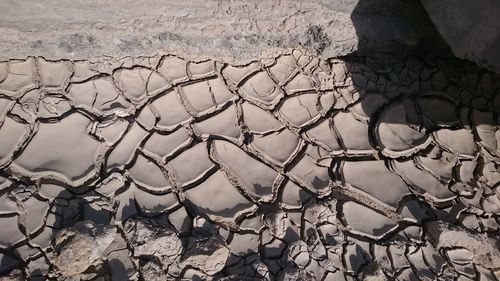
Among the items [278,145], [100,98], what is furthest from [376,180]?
[100,98]

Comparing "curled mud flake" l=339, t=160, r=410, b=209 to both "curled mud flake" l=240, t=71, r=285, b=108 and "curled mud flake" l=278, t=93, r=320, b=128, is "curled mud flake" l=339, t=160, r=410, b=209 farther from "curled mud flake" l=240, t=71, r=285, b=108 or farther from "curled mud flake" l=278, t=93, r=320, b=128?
"curled mud flake" l=240, t=71, r=285, b=108

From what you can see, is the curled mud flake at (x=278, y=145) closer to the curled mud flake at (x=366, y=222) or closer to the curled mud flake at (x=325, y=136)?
the curled mud flake at (x=325, y=136)

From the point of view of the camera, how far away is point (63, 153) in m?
1.79

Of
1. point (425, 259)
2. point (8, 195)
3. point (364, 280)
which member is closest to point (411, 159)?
point (425, 259)

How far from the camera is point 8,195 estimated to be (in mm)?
→ 1662

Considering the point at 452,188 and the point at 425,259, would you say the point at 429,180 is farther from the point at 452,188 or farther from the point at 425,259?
the point at 425,259

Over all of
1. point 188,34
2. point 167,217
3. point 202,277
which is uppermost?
point 188,34

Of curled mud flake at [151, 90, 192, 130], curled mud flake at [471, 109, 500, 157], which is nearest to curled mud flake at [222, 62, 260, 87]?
curled mud flake at [151, 90, 192, 130]

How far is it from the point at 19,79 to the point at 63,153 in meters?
0.42

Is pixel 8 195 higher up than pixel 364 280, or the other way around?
pixel 8 195

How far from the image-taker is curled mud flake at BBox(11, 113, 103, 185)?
5.69 feet

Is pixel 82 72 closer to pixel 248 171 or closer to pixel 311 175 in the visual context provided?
pixel 248 171

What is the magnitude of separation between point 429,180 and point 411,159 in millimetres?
116

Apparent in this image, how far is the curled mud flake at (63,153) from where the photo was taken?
1.73 meters
